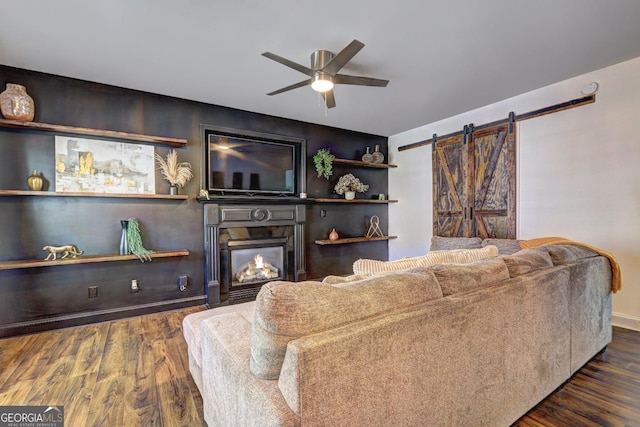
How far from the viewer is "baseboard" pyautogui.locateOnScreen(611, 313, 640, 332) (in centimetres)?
271

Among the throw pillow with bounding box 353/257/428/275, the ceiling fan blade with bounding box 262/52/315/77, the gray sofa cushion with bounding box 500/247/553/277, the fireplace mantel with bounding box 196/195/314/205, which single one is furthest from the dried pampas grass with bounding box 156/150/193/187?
the gray sofa cushion with bounding box 500/247/553/277

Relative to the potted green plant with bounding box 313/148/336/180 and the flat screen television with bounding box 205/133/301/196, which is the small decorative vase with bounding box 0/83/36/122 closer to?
the flat screen television with bounding box 205/133/301/196

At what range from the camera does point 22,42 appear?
236cm

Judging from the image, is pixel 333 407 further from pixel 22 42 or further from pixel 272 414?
pixel 22 42

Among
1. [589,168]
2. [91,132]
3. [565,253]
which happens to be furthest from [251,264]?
[589,168]

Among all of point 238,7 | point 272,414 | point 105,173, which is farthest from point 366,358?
point 105,173

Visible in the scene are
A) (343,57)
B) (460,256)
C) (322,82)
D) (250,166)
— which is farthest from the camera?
(250,166)

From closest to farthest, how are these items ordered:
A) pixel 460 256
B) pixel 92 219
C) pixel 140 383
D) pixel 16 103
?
→ 1. pixel 460 256
2. pixel 140 383
3. pixel 16 103
4. pixel 92 219

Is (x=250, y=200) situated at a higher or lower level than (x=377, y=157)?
lower

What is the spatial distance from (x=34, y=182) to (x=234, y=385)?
312cm

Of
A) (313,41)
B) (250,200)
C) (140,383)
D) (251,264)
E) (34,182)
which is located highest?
(313,41)

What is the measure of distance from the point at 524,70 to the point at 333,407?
3.57m

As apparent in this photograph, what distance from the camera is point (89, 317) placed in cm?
299

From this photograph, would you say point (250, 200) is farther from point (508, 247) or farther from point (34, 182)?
point (508, 247)
